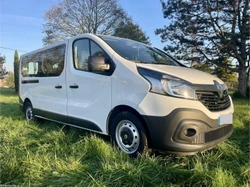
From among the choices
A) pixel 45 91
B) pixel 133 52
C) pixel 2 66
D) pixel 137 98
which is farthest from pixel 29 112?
pixel 2 66

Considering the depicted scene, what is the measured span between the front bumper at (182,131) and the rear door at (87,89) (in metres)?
0.82

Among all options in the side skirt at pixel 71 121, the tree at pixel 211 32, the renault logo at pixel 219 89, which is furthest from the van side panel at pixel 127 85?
the tree at pixel 211 32

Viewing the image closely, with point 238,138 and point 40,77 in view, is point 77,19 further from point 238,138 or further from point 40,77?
point 238,138

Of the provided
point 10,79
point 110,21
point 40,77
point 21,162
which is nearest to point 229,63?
point 110,21

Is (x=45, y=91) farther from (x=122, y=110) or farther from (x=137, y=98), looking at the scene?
(x=137, y=98)

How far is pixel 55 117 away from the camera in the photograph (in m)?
4.11

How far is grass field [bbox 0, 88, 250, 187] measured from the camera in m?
2.01

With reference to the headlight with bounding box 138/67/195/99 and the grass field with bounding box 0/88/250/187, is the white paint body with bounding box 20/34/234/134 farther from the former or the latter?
the grass field with bounding box 0/88/250/187

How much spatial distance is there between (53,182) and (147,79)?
148 cm

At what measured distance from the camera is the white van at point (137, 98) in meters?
2.39

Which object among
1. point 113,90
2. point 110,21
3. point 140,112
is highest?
point 110,21

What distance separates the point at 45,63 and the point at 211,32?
10.6 metres

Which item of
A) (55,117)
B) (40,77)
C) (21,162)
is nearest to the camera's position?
(21,162)

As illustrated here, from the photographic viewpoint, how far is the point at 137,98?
2590 millimetres
